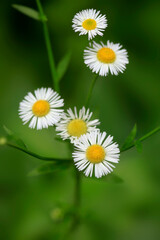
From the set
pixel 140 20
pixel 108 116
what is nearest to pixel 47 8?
pixel 140 20

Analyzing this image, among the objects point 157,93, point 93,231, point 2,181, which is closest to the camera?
point 93,231

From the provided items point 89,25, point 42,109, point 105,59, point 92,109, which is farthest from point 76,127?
point 92,109

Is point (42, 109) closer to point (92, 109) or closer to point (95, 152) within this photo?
point (95, 152)

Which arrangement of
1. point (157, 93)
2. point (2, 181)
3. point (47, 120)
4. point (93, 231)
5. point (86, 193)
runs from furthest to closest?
1. point (157, 93)
2. point (2, 181)
3. point (86, 193)
4. point (93, 231)
5. point (47, 120)

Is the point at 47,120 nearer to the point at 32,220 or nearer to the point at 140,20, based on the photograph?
the point at 32,220

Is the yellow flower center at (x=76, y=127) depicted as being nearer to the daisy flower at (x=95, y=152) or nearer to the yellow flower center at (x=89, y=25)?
the daisy flower at (x=95, y=152)
